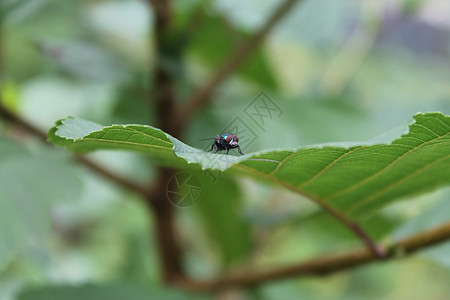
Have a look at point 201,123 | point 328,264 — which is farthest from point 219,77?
point 328,264

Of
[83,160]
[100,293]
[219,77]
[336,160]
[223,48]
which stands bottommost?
[336,160]

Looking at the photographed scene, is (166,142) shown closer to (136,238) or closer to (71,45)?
(71,45)

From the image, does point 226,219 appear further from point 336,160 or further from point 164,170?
point 336,160

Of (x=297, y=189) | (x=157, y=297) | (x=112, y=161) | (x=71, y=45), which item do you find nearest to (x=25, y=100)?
(x=112, y=161)

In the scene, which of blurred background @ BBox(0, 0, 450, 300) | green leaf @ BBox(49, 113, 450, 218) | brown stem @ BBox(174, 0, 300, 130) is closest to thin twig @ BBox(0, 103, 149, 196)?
blurred background @ BBox(0, 0, 450, 300)

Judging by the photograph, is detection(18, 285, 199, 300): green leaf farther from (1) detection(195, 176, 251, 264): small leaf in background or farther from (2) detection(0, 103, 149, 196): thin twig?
(1) detection(195, 176, 251, 264): small leaf in background

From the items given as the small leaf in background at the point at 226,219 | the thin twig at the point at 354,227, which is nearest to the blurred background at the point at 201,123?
the small leaf in background at the point at 226,219

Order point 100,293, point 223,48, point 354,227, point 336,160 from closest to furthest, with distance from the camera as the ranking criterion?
point 336,160, point 354,227, point 100,293, point 223,48

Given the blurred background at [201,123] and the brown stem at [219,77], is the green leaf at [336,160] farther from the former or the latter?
the brown stem at [219,77]
